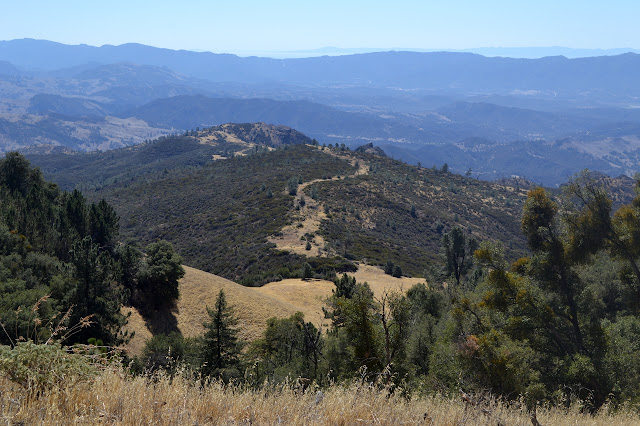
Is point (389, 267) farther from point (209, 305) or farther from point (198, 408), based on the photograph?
point (198, 408)

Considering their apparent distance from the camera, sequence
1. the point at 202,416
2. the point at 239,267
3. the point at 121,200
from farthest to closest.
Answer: the point at 121,200
the point at 239,267
the point at 202,416

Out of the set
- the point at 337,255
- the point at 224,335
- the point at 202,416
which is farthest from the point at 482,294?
the point at 337,255

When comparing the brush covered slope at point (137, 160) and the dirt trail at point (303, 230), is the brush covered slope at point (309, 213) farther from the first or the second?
the brush covered slope at point (137, 160)

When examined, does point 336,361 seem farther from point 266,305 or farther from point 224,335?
point 266,305

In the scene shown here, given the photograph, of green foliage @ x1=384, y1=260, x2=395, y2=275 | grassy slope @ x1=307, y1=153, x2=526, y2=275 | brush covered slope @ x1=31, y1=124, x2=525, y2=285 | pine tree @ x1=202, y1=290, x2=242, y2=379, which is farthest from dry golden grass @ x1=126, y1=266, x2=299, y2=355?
grassy slope @ x1=307, y1=153, x2=526, y2=275

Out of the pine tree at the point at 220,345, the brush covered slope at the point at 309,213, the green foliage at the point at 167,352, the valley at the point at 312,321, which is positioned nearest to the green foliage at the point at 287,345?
the valley at the point at 312,321

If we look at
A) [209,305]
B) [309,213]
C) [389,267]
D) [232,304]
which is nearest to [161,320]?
[209,305]

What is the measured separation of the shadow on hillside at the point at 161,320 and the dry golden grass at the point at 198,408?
17.7m

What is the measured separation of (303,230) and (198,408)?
54974 millimetres

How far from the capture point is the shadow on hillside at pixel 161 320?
21.6 meters

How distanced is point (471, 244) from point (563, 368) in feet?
90.5

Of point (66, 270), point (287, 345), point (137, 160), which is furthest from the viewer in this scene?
point (137, 160)

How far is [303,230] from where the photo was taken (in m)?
59.7

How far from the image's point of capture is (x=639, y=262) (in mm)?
14266
